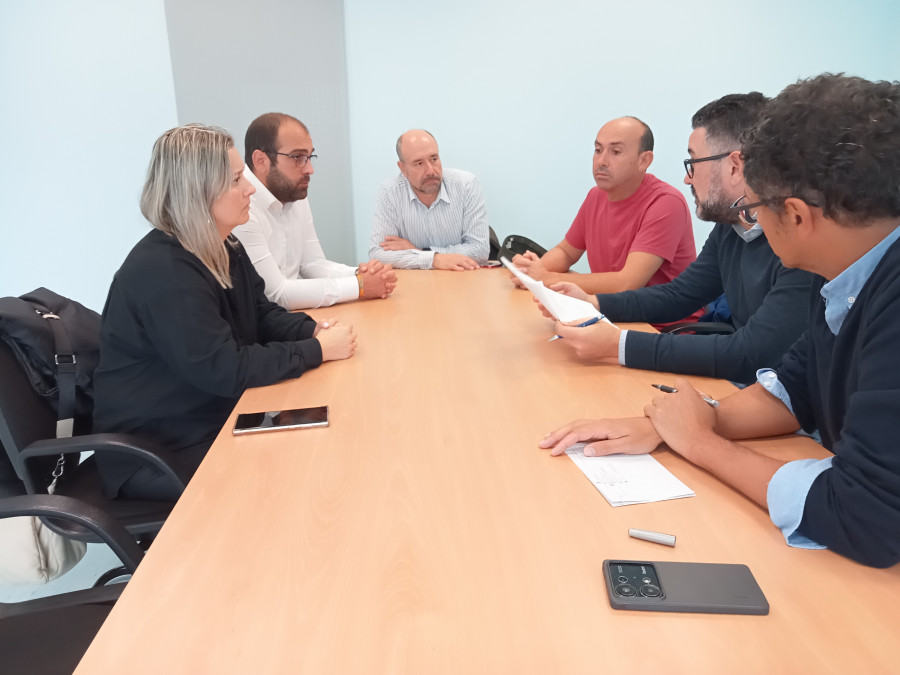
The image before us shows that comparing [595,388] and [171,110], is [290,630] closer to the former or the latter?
[595,388]

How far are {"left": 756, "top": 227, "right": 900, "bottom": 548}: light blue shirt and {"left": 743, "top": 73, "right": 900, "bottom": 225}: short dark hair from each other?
0.08m

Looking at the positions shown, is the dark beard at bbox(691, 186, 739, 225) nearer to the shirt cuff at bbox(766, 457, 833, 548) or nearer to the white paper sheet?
the white paper sheet

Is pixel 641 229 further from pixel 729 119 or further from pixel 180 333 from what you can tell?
pixel 180 333

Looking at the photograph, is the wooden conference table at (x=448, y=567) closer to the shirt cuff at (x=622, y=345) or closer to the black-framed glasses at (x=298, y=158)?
the shirt cuff at (x=622, y=345)

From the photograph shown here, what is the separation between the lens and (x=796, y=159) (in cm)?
104

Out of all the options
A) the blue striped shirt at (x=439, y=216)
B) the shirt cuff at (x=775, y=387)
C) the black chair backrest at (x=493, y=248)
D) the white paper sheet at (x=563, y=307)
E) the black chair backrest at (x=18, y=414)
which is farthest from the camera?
the black chair backrest at (x=493, y=248)

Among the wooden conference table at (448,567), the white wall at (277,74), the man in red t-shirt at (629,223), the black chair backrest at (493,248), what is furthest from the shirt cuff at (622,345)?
the white wall at (277,74)

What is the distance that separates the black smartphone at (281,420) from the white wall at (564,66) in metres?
3.44

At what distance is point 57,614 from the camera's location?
4.13 feet

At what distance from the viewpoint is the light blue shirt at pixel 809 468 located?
1.01 meters

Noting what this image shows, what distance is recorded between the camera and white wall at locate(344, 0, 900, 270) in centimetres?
438

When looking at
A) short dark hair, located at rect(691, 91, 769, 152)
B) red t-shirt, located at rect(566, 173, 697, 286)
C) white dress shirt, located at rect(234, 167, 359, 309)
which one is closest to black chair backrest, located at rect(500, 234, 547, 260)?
red t-shirt, located at rect(566, 173, 697, 286)

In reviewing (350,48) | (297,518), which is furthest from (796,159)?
(350,48)

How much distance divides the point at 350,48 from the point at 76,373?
3471mm
